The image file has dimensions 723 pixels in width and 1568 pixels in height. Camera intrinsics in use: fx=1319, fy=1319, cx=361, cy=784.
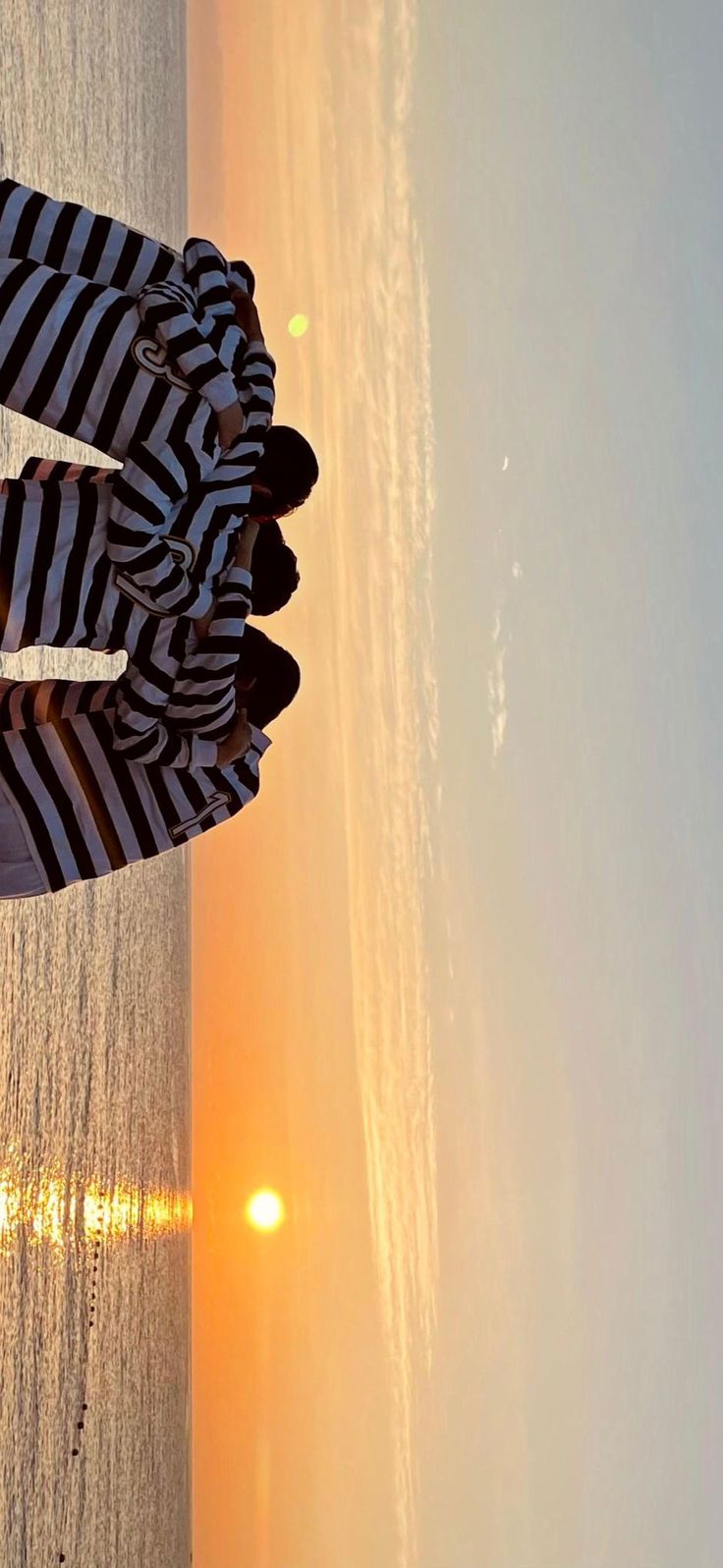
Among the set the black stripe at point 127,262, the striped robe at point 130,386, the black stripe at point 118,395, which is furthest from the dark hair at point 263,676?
the black stripe at point 127,262

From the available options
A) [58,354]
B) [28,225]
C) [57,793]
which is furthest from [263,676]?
[28,225]

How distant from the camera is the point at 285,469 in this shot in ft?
3.88

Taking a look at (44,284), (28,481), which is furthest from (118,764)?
(44,284)

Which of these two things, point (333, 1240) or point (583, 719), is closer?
point (583, 719)

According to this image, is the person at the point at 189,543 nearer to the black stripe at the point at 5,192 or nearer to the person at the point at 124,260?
the person at the point at 124,260

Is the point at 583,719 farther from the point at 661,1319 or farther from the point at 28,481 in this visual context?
the point at 28,481

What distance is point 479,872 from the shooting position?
196 cm

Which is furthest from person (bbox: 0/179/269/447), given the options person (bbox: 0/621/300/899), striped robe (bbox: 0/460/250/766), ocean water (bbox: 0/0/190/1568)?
ocean water (bbox: 0/0/190/1568)

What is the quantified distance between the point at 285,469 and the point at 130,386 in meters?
0.17

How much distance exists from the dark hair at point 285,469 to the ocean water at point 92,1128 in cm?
58

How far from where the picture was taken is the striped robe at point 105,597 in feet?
3.56

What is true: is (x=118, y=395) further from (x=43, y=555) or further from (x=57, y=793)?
(x=57, y=793)

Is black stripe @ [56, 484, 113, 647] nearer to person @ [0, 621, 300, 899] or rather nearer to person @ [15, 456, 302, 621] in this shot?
person @ [15, 456, 302, 621]

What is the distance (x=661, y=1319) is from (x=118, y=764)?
2.69ft
